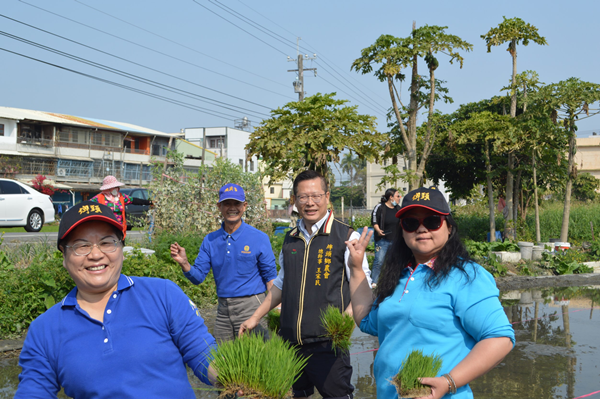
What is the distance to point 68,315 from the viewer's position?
6.40 ft

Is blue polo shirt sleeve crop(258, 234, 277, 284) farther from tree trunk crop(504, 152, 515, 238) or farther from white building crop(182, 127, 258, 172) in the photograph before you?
white building crop(182, 127, 258, 172)

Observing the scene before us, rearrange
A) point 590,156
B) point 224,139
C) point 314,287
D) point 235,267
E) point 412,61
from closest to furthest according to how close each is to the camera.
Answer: point 314,287 < point 235,267 < point 412,61 < point 590,156 < point 224,139

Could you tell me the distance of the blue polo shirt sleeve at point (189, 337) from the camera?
2041 millimetres

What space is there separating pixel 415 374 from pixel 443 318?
0.31 m

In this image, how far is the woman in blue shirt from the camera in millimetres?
1973

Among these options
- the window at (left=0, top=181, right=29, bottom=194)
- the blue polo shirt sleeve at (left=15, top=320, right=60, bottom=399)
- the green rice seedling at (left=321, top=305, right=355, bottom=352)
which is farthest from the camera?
the window at (left=0, top=181, right=29, bottom=194)

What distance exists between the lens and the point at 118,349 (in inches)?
74.7

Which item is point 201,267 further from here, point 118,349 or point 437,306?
point 437,306

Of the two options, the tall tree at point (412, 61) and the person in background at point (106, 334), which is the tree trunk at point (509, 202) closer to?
the tall tree at point (412, 61)

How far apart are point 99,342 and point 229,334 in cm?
276

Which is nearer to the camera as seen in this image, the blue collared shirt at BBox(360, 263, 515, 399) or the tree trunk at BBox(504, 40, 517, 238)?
the blue collared shirt at BBox(360, 263, 515, 399)

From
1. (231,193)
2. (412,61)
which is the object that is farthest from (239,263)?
(412,61)

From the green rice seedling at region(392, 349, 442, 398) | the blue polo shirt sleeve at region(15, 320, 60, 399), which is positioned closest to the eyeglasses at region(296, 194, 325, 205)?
the green rice seedling at region(392, 349, 442, 398)

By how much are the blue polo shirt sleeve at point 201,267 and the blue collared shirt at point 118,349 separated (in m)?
2.52
